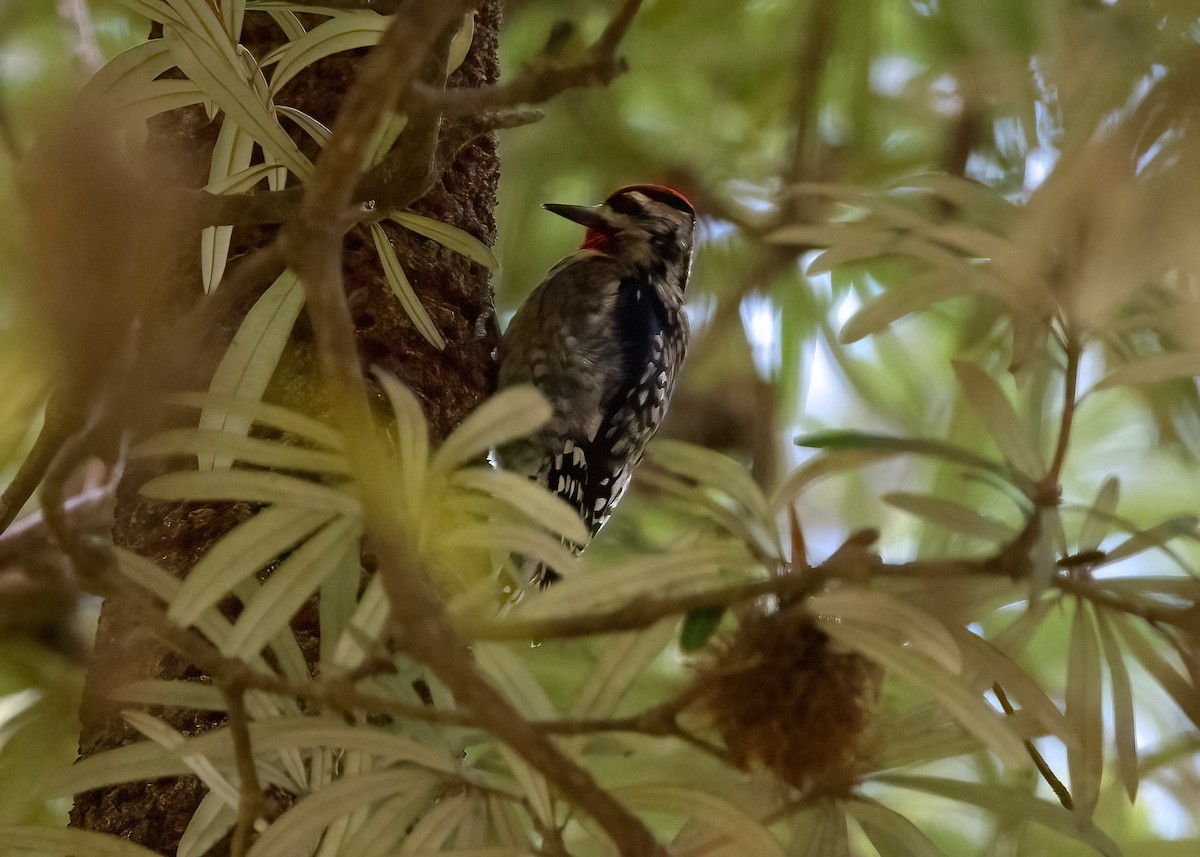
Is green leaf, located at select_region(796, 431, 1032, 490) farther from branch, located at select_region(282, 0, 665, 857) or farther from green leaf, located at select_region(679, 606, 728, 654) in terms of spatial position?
branch, located at select_region(282, 0, 665, 857)

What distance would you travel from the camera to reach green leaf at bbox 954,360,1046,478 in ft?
2.81

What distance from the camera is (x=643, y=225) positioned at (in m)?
2.41

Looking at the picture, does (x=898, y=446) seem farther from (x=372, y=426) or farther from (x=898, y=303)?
(x=372, y=426)

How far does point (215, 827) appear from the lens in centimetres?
96

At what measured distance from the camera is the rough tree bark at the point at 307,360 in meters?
1.12

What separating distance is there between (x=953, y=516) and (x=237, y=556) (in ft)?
1.75

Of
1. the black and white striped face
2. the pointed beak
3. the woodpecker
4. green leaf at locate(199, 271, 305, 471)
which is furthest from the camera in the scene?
the black and white striped face

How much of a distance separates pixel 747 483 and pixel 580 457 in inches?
48.7

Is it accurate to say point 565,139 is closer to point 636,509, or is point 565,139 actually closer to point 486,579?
point 636,509

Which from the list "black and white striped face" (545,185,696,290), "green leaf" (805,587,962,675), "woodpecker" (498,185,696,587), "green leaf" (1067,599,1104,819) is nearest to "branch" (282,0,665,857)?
"green leaf" (805,587,962,675)

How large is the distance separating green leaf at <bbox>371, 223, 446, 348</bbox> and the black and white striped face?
109cm

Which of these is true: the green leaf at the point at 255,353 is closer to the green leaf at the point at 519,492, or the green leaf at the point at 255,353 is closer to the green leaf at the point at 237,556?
the green leaf at the point at 237,556

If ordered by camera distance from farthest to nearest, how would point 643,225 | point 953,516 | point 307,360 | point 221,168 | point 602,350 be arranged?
point 643,225, point 602,350, point 307,360, point 221,168, point 953,516

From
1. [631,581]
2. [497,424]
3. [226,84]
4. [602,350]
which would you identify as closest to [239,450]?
[497,424]
